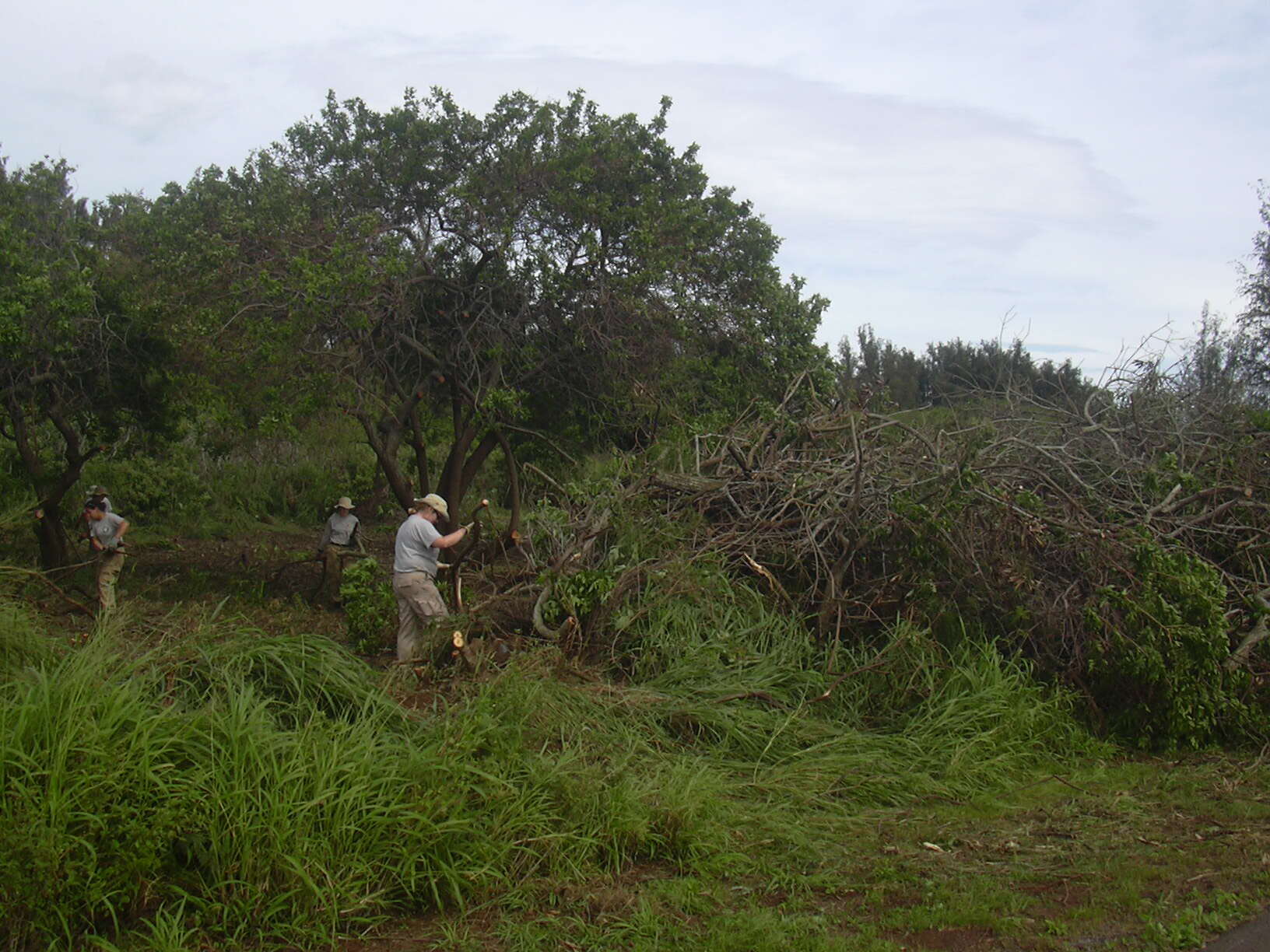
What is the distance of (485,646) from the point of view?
7371 millimetres

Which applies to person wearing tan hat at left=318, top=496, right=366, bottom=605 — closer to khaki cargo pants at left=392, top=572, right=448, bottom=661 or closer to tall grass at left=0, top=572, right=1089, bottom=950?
khaki cargo pants at left=392, top=572, right=448, bottom=661

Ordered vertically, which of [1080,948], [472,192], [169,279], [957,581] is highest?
[472,192]

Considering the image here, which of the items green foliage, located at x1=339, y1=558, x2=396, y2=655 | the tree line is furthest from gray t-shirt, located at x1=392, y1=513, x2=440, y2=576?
the tree line

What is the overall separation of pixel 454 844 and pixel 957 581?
195 inches

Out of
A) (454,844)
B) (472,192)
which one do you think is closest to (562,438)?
(472,192)

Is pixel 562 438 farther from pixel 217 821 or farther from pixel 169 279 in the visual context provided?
pixel 217 821

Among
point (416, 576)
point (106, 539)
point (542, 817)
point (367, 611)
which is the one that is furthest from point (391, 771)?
point (106, 539)

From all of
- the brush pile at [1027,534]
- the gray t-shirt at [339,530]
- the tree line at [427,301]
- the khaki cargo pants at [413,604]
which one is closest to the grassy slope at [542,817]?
the brush pile at [1027,534]

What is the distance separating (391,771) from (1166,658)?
5.70 meters

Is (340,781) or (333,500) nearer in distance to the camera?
(340,781)

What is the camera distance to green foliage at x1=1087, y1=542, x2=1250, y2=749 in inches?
307

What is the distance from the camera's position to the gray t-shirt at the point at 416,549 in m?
8.32

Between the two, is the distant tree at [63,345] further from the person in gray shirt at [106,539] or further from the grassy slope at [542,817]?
the grassy slope at [542,817]

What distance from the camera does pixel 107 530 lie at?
1190 cm
